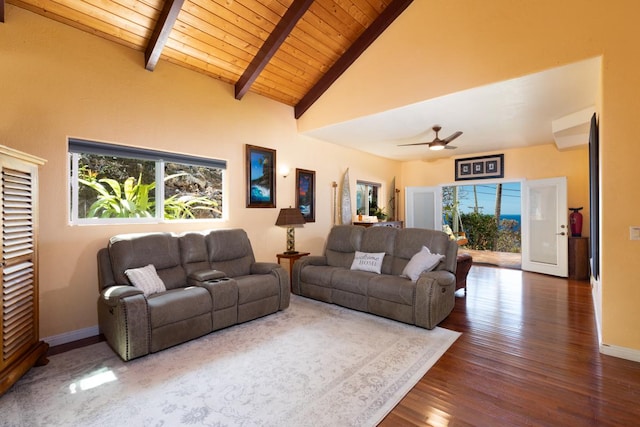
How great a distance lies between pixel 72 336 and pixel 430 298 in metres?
3.83

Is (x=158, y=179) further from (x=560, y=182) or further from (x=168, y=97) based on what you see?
(x=560, y=182)

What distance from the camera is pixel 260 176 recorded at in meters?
4.88

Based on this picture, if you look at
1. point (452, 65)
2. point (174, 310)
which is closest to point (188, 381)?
point (174, 310)

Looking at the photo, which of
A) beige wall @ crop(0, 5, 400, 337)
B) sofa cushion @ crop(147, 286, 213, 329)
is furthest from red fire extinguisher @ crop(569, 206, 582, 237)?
sofa cushion @ crop(147, 286, 213, 329)

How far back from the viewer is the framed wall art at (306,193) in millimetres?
5520

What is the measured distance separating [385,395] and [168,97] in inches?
160

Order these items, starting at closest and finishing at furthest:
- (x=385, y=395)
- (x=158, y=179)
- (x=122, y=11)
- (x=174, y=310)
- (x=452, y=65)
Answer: (x=385, y=395) < (x=174, y=310) < (x=122, y=11) < (x=452, y=65) < (x=158, y=179)

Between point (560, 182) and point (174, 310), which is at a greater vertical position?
point (560, 182)

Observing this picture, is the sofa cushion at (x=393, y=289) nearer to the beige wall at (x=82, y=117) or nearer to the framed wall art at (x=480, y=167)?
the beige wall at (x=82, y=117)

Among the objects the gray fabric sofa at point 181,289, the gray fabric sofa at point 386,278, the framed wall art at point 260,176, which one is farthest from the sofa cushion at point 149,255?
the gray fabric sofa at point 386,278

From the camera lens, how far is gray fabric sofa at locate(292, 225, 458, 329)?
10.9 ft

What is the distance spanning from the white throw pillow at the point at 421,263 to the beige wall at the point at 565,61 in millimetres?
1533

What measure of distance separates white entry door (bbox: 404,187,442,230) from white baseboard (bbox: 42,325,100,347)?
6.93m

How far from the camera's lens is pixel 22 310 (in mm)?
2383
